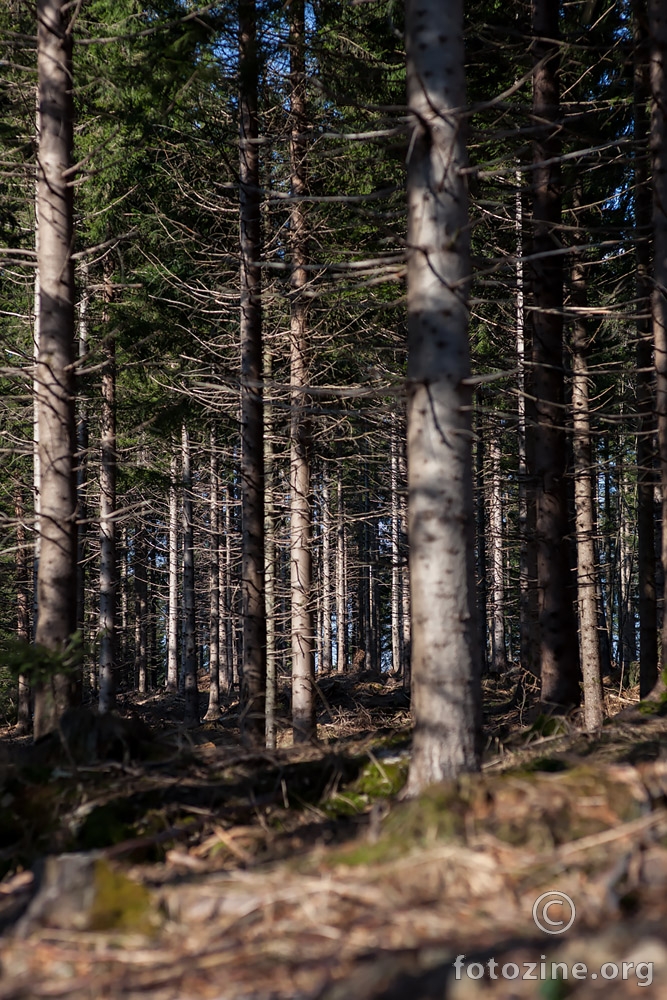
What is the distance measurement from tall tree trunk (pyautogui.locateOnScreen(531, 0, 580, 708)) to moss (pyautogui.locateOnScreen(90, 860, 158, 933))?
682 centimetres

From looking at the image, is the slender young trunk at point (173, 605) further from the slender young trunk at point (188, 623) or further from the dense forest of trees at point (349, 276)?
the dense forest of trees at point (349, 276)

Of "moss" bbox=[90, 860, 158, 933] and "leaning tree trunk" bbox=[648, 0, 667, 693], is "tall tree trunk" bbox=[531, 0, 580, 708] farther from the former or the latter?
"moss" bbox=[90, 860, 158, 933]

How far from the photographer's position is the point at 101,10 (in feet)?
42.7

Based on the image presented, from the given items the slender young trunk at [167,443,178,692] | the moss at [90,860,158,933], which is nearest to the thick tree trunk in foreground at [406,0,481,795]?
the moss at [90,860,158,933]

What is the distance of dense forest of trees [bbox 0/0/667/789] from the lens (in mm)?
4996

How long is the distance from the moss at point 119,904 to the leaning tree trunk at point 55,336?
446 cm

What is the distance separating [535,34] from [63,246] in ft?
19.7

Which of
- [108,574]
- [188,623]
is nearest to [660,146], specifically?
[108,574]

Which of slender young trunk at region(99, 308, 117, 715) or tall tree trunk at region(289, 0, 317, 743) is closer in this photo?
tall tree trunk at region(289, 0, 317, 743)

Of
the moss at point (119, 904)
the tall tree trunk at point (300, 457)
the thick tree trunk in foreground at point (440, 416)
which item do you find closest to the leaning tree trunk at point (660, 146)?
the thick tree trunk in foreground at point (440, 416)

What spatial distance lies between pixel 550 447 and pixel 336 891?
7.35m

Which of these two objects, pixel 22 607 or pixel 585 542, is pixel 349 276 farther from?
pixel 22 607

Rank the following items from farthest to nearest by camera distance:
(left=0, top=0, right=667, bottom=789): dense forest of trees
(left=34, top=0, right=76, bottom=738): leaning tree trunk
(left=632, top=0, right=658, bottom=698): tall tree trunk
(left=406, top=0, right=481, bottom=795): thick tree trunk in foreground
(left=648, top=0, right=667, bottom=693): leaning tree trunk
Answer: (left=632, top=0, right=658, bottom=698): tall tree trunk < (left=648, top=0, right=667, bottom=693): leaning tree trunk < (left=34, top=0, right=76, bottom=738): leaning tree trunk < (left=0, top=0, right=667, bottom=789): dense forest of trees < (left=406, top=0, right=481, bottom=795): thick tree trunk in foreground

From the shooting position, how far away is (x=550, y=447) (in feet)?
31.2
